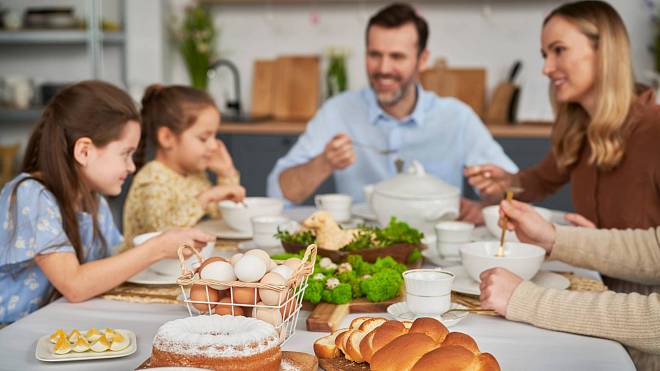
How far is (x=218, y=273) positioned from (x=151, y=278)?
56cm

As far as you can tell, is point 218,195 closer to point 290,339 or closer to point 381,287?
point 381,287

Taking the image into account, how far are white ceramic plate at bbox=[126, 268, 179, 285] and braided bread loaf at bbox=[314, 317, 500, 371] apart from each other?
58 cm

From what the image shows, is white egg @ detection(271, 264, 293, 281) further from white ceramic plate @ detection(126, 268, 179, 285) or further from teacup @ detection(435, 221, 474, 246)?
teacup @ detection(435, 221, 474, 246)

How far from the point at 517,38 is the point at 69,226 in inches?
148

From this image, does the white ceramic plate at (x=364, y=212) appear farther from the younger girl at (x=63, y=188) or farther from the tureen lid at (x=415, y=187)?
the younger girl at (x=63, y=188)

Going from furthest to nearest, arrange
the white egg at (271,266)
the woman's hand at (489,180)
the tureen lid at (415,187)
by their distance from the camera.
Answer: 1. the woman's hand at (489,180)
2. the tureen lid at (415,187)
3. the white egg at (271,266)

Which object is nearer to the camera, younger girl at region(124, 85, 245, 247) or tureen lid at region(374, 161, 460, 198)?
tureen lid at region(374, 161, 460, 198)

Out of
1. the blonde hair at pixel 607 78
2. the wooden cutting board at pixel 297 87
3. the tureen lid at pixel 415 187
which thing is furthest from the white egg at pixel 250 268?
the wooden cutting board at pixel 297 87

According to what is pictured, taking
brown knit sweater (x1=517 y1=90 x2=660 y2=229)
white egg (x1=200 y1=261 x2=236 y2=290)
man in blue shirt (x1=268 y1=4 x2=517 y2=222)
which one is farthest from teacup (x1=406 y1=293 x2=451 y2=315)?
man in blue shirt (x1=268 y1=4 x2=517 y2=222)

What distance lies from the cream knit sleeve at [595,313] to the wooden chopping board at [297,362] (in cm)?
45

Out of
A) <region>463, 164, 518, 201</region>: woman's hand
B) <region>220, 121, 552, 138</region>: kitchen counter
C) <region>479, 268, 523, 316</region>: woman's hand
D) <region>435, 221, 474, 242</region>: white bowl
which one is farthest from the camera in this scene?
<region>220, 121, 552, 138</region>: kitchen counter

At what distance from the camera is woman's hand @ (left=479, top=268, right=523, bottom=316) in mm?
1509

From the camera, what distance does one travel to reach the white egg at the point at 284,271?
4.14ft

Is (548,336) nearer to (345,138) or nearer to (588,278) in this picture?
(588,278)
